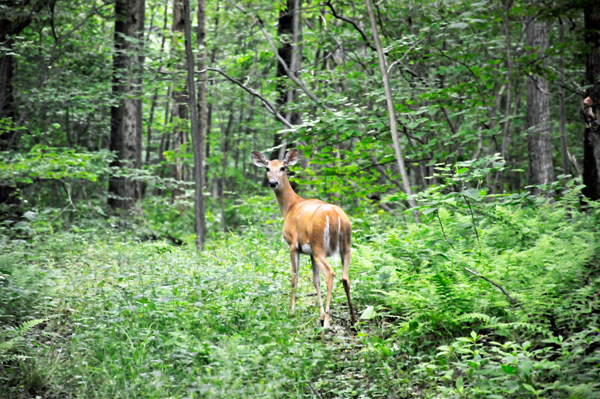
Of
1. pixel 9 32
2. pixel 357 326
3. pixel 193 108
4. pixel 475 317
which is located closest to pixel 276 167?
pixel 357 326

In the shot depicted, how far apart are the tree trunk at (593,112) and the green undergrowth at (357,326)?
1378mm

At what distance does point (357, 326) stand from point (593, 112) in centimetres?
512

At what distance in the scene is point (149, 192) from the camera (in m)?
28.8

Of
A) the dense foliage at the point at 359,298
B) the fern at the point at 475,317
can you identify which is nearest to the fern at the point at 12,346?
the dense foliage at the point at 359,298

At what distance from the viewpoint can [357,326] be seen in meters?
5.67

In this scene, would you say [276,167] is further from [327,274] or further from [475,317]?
[475,317]

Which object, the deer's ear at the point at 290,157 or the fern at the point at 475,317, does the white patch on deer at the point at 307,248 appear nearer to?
the deer's ear at the point at 290,157

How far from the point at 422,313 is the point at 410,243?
7.37 ft

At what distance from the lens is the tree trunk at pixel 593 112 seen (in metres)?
7.84

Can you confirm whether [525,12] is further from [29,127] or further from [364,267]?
[29,127]

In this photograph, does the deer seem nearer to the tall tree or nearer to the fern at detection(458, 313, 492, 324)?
the fern at detection(458, 313, 492, 324)

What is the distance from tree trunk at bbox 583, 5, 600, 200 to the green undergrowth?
54.2 inches

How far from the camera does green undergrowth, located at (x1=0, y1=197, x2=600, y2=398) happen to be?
415 cm

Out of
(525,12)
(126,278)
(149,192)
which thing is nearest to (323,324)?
(126,278)
